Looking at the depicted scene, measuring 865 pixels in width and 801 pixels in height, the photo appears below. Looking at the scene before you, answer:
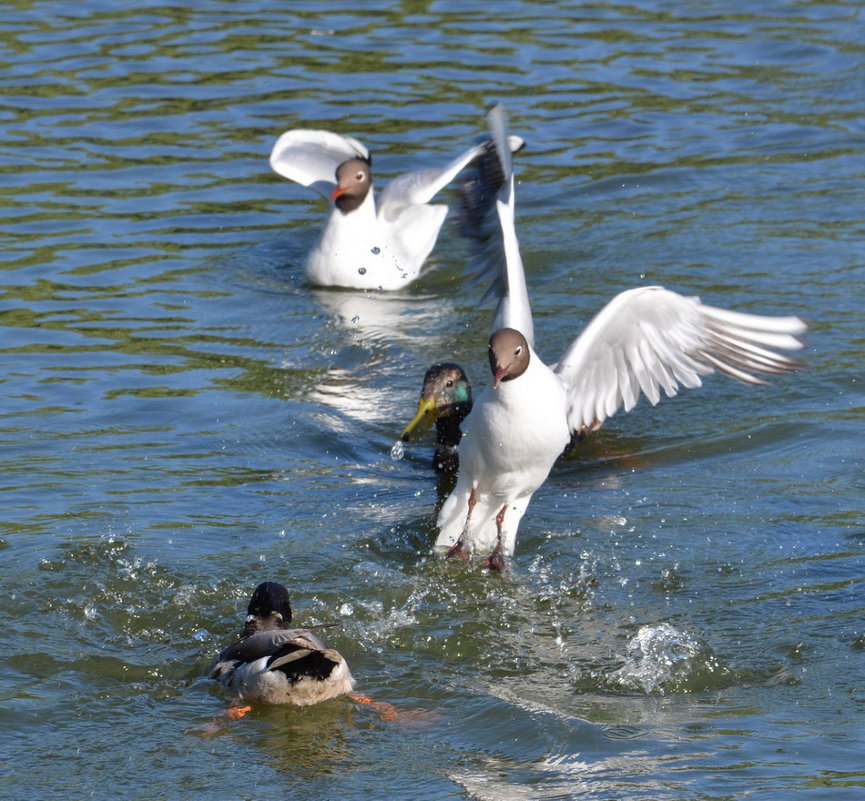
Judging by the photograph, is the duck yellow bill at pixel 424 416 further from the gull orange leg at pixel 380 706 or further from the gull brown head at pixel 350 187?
the gull brown head at pixel 350 187

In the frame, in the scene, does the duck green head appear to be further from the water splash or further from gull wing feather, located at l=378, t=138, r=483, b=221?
gull wing feather, located at l=378, t=138, r=483, b=221

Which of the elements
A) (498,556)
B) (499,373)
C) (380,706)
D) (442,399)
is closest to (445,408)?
(442,399)

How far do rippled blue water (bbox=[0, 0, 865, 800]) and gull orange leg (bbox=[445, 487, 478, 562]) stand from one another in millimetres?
199

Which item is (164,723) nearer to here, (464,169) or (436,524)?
(436,524)

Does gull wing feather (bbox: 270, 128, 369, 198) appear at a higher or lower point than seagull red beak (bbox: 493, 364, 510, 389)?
higher

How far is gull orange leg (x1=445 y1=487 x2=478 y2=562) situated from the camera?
804 centimetres

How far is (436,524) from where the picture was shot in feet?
27.5

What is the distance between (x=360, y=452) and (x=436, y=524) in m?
1.04

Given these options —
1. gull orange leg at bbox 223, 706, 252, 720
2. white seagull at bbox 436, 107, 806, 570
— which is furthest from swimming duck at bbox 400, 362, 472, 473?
gull orange leg at bbox 223, 706, 252, 720

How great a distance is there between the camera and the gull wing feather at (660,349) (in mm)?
8391

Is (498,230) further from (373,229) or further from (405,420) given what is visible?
(373,229)

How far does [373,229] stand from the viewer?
12344 mm

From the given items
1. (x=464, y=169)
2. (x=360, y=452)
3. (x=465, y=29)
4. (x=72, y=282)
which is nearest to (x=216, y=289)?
(x=72, y=282)

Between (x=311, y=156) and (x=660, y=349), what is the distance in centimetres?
516
